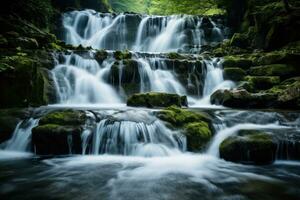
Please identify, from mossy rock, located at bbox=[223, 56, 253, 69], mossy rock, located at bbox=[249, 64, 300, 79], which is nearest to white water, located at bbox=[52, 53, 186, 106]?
mossy rock, located at bbox=[223, 56, 253, 69]

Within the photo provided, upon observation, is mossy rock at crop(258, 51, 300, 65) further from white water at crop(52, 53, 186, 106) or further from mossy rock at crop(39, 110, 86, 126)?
mossy rock at crop(39, 110, 86, 126)

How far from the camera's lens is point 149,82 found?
563 inches

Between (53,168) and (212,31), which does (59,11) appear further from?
(53,168)

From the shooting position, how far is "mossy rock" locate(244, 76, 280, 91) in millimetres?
Result: 13398

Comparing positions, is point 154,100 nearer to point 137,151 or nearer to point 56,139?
point 137,151

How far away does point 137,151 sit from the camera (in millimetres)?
7719

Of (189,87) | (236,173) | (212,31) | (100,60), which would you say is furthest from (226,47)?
(236,173)

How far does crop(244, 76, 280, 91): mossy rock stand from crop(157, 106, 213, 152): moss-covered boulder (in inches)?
208

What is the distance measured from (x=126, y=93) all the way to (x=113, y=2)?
27.5 m

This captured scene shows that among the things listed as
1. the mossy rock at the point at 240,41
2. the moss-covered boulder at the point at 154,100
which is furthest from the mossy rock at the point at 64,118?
the mossy rock at the point at 240,41

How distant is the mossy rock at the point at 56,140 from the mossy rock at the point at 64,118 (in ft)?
0.96

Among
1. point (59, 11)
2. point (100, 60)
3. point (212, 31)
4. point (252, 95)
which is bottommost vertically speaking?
point (252, 95)

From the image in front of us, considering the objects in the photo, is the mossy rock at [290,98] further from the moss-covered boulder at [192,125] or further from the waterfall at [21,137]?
the waterfall at [21,137]

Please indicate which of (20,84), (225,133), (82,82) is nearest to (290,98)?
(225,133)
